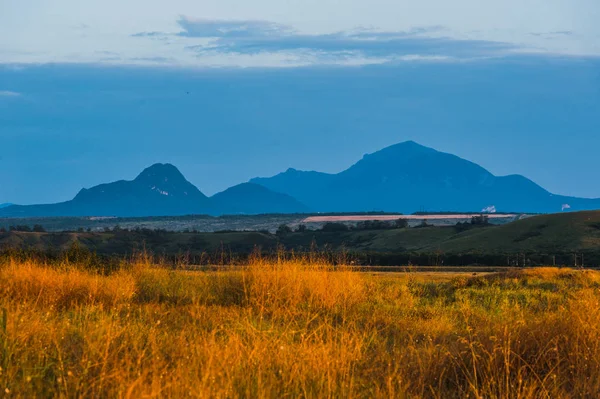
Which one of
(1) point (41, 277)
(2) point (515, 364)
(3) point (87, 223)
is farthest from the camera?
(3) point (87, 223)

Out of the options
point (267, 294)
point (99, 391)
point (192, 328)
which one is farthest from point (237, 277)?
point (99, 391)

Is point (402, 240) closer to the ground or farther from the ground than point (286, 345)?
closer to the ground

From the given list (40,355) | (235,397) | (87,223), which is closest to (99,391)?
(235,397)

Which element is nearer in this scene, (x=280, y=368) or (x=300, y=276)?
(x=280, y=368)

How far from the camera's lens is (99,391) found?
25.7 ft

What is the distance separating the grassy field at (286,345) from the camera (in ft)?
27.4

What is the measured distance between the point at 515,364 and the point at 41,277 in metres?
10.8

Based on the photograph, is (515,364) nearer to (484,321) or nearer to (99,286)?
(484,321)

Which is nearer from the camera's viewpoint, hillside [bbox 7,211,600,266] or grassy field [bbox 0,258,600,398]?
grassy field [bbox 0,258,600,398]

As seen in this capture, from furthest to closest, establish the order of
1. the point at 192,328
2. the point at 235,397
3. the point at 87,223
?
the point at 87,223, the point at 192,328, the point at 235,397

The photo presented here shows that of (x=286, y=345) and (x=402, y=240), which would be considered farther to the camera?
(x=402, y=240)

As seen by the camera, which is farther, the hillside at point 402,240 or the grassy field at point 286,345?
the hillside at point 402,240

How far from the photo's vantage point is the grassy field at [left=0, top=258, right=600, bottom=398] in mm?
8352

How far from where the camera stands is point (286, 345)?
999cm
